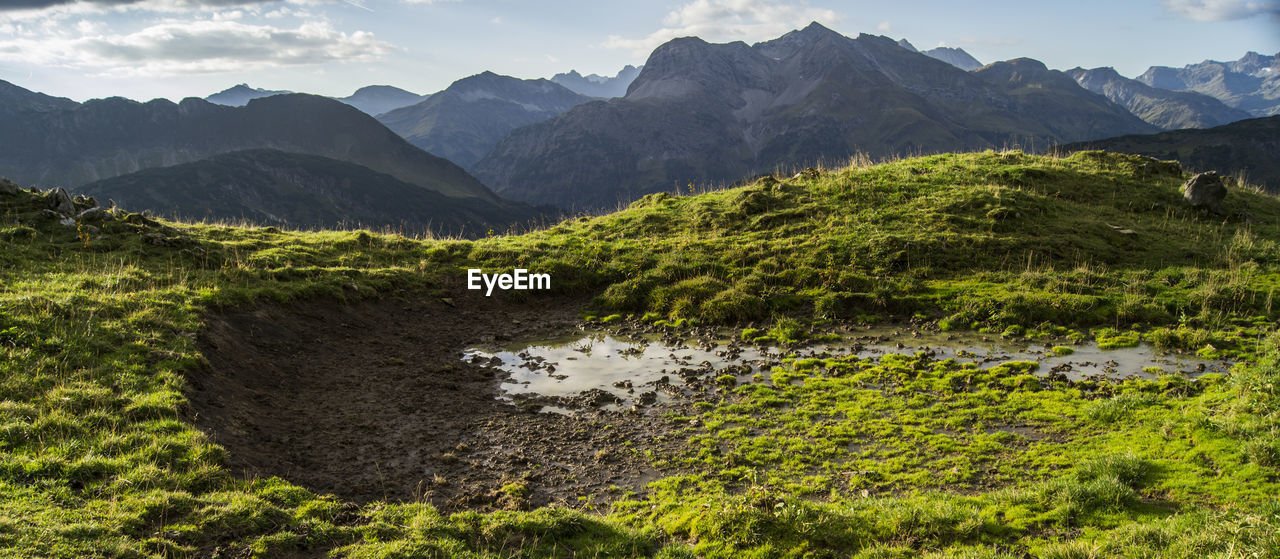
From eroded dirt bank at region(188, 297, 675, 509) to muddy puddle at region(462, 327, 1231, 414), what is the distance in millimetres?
856

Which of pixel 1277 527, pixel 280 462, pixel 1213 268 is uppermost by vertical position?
pixel 1213 268

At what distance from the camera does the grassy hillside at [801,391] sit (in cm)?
816

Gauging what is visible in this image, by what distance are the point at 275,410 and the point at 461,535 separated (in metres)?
7.63

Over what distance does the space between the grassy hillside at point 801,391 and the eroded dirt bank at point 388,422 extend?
793 millimetres

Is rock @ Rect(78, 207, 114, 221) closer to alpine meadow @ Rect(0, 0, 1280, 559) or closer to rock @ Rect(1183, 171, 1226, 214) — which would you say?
alpine meadow @ Rect(0, 0, 1280, 559)

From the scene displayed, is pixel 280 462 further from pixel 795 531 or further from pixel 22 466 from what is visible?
pixel 795 531

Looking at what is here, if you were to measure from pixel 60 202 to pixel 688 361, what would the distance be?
75.8 feet

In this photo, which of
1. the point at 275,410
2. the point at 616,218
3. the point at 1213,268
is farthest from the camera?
the point at 616,218

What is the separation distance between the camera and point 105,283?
16.7 metres

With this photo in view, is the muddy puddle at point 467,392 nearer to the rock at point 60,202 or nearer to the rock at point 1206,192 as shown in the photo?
the rock at point 60,202

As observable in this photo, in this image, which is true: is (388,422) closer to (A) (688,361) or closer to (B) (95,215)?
(A) (688,361)

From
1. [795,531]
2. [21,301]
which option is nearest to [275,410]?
[21,301]

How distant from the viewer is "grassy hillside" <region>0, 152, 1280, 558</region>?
816 centimetres

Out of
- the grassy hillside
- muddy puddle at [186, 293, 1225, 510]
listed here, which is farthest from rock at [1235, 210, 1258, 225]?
muddy puddle at [186, 293, 1225, 510]
